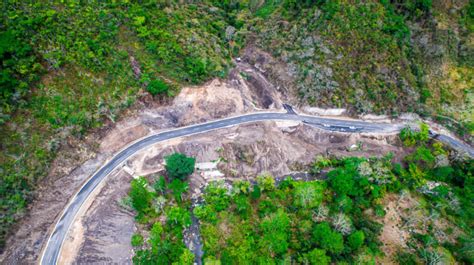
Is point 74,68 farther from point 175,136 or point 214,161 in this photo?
point 214,161

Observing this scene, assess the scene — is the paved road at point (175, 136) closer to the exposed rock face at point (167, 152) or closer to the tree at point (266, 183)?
the exposed rock face at point (167, 152)

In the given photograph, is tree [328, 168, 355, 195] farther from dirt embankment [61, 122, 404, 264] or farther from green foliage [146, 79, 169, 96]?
green foliage [146, 79, 169, 96]


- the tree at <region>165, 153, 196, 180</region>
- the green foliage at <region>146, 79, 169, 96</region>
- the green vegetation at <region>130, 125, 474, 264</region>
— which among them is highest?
the green foliage at <region>146, 79, 169, 96</region>

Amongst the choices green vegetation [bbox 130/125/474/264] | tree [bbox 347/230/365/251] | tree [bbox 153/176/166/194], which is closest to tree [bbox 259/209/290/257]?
green vegetation [bbox 130/125/474/264]

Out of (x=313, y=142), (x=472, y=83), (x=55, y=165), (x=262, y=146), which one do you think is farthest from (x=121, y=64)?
(x=472, y=83)

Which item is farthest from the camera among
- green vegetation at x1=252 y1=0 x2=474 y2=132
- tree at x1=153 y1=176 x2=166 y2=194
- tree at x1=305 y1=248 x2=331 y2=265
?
green vegetation at x1=252 y1=0 x2=474 y2=132

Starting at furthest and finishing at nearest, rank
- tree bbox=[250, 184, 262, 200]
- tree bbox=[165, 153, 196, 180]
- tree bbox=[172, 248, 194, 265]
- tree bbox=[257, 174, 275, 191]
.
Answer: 1. tree bbox=[257, 174, 275, 191]
2. tree bbox=[250, 184, 262, 200]
3. tree bbox=[165, 153, 196, 180]
4. tree bbox=[172, 248, 194, 265]

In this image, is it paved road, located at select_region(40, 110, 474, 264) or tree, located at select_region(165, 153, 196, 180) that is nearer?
paved road, located at select_region(40, 110, 474, 264)

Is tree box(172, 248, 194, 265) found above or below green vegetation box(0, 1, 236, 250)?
below
